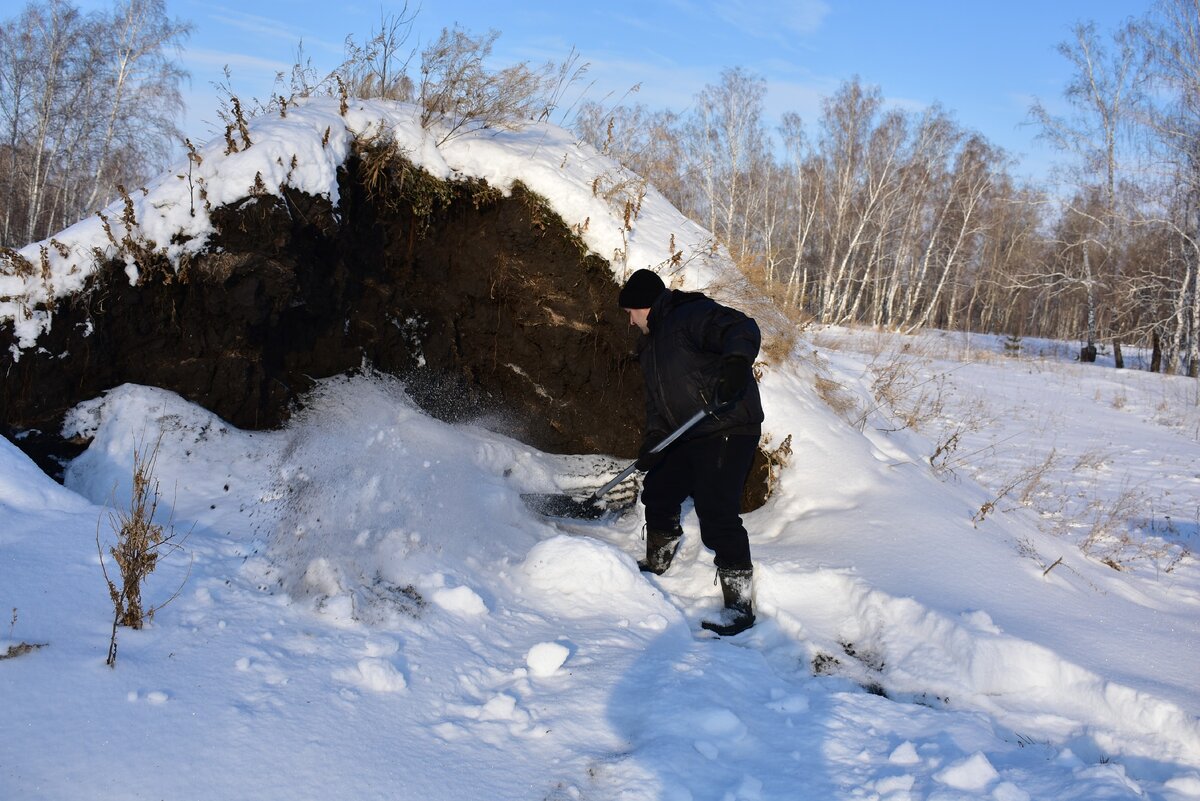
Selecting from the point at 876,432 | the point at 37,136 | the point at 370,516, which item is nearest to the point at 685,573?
the point at 370,516

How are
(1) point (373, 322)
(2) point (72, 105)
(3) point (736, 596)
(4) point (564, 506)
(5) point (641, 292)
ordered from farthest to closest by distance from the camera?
(2) point (72, 105) → (1) point (373, 322) → (4) point (564, 506) → (5) point (641, 292) → (3) point (736, 596)

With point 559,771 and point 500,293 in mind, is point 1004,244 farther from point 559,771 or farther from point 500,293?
point 559,771

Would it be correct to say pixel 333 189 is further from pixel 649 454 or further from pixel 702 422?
pixel 702 422

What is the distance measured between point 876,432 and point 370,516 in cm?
433

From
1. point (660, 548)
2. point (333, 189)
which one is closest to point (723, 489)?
point (660, 548)

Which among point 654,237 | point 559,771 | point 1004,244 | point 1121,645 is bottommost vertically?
point 559,771

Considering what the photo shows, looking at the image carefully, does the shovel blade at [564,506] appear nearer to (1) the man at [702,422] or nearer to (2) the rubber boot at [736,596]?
(1) the man at [702,422]

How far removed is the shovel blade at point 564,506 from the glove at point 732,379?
1.63 meters

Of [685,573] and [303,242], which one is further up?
[303,242]

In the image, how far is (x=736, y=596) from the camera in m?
3.74

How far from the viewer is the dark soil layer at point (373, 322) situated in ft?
13.7

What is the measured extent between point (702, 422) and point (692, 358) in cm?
35

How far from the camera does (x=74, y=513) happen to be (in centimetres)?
331

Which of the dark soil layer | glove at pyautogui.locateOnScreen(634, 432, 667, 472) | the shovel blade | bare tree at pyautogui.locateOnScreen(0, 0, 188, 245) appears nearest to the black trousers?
glove at pyautogui.locateOnScreen(634, 432, 667, 472)
